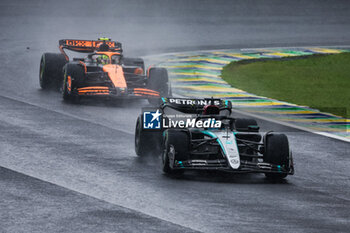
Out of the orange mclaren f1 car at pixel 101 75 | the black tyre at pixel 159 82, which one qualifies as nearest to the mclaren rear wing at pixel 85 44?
the orange mclaren f1 car at pixel 101 75

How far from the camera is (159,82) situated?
18.5 meters

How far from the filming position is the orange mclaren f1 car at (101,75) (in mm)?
17719

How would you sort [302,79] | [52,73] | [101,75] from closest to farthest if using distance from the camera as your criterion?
[101,75] < [52,73] < [302,79]

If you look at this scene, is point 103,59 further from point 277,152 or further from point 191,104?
point 277,152

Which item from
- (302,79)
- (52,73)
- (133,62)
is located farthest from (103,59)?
(302,79)

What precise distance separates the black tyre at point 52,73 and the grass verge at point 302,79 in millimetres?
4729

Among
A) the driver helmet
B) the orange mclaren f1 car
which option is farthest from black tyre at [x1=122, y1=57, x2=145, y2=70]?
the driver helmet

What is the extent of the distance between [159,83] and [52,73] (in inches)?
125

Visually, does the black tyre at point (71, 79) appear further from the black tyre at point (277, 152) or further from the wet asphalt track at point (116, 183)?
the black tyre at point (277, 152)

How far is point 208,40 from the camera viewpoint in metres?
30.0

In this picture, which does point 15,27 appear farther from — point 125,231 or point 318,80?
point 125,231

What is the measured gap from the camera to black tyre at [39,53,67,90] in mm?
20000

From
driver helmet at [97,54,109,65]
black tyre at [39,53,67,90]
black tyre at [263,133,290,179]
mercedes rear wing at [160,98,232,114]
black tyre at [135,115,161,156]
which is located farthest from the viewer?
black tyre at [39,53,67,90]

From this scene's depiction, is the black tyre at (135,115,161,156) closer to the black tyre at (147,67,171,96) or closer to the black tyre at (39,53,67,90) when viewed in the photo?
the black tyre at (147,67,171,96)
